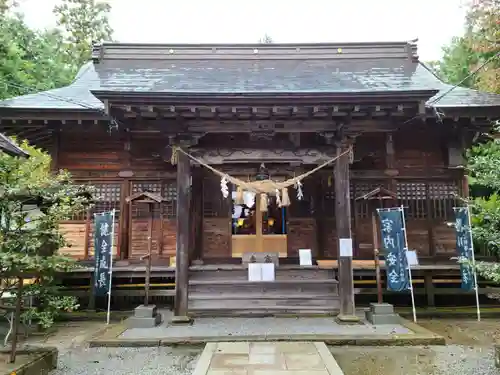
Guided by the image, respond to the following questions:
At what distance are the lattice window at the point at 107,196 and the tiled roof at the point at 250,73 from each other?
2.09 m

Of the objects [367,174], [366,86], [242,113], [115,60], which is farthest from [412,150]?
[115,60]

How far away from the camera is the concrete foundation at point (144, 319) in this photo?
719 cm

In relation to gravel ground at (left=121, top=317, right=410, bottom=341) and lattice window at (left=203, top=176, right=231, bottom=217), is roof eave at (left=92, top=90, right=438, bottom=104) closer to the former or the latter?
lattice window at (left=203, top=176, right=231, bottom=217)

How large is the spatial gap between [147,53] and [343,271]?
8728 mm

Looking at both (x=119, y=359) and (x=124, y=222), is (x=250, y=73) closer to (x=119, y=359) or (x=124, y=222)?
(x=124, y=222)

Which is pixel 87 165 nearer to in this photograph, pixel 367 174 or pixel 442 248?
pixel 367 174

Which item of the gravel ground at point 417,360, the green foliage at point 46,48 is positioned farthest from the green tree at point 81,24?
the gravel ground at point 417,360

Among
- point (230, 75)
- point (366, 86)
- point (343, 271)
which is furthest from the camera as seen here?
point (230, 75)

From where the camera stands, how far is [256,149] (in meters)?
7.86

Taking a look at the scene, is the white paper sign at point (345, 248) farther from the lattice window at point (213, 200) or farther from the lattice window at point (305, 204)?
the lattice window at point (213, 200)

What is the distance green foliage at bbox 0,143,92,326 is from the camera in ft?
15.6

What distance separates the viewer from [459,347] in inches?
244

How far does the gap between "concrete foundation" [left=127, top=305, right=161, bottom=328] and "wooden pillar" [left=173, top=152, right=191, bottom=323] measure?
16.1 inches

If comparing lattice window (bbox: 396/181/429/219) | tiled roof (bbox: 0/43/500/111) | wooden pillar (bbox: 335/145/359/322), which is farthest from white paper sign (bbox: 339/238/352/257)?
tiled roof (bbox: 0/43/500/111)
